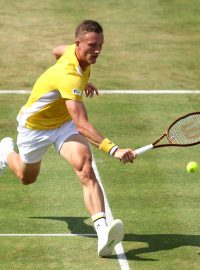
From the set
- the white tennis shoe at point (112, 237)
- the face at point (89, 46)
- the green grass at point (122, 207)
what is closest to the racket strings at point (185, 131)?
the green grass at point (122, 207)

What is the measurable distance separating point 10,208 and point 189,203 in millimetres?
2380

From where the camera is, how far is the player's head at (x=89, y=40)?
13.0 metres

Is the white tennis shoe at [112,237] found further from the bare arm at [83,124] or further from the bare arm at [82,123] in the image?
the bare arm at [82,123]

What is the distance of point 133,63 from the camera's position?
69.2 ft

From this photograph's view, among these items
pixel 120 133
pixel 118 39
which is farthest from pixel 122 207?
pixel 118 39

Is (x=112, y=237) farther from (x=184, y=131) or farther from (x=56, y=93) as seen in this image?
(x=56, y=93)

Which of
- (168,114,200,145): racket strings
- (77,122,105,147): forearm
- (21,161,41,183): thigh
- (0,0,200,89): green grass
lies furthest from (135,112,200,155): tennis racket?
(0,0,200,89): green grass

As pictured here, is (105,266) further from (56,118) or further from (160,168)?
(160,168)

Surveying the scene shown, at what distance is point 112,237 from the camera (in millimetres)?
12531

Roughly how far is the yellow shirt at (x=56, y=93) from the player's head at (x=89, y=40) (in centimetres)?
18

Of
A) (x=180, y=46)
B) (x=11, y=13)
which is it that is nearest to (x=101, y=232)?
(x=180, y=46)

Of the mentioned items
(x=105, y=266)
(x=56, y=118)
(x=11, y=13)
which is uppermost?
(x=56, y=118)

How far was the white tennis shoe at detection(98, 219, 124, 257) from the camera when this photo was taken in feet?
41.0

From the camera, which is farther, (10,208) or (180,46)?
(180,46)
